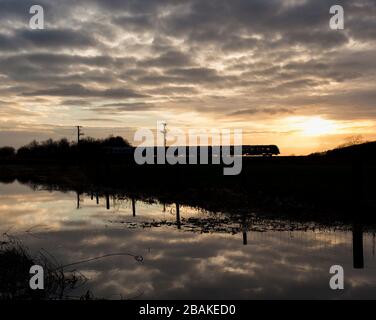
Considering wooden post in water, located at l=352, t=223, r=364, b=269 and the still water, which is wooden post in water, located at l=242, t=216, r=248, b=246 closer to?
the still water

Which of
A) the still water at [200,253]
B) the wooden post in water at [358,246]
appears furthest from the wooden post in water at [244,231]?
the wooden post in water at [358,246]

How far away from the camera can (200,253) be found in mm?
11141

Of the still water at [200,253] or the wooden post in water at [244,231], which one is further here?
the wooden post in water at [244,231]

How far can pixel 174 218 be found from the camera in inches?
674

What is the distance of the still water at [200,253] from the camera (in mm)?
8242

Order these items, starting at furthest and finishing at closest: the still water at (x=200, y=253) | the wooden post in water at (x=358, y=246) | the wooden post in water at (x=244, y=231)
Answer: the wooden post in water at (x=244, y=231), the wooden post in water at (x=358, y=246), the still water at (x=200, y=253)

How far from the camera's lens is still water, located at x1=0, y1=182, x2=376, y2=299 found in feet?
27.0

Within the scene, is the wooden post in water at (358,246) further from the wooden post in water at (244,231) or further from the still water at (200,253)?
the wooden post in water at (244,231)

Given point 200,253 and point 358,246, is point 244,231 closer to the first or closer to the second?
point 200,253

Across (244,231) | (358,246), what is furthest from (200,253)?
(358,246)

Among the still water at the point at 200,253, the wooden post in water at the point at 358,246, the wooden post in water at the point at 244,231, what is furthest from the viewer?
the wooden post in water at the point at 244,231

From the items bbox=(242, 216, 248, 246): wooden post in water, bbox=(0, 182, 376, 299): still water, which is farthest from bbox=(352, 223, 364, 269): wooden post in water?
bbox=(242, 216, 248, 246): wooden post in water

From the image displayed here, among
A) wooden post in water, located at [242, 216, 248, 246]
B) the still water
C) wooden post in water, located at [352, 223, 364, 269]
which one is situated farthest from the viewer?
wooden post in water, located at [242, 216, 248, 246]
